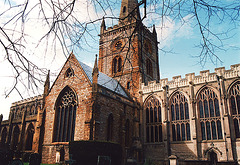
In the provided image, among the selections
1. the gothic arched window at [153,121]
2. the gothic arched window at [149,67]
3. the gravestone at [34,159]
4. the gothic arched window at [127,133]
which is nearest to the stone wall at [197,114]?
the gothic arched window at [153,121]

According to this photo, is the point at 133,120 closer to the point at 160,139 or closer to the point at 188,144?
the point at 160,139

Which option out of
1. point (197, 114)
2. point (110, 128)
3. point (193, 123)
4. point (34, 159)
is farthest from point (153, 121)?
point (34, 159)

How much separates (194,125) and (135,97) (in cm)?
743

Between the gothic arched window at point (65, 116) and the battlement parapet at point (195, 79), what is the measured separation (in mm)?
9191

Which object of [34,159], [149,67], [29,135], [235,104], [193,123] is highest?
[149,67]

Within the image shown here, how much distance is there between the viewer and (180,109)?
71.4 feet

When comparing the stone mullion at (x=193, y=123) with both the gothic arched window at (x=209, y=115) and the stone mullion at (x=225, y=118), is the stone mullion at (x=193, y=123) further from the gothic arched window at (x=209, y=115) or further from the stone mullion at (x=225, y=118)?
the stone mullion at (x=225, y=118)

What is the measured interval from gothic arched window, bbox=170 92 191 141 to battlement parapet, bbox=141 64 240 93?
4.39 ft

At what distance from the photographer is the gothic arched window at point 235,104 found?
18.6m

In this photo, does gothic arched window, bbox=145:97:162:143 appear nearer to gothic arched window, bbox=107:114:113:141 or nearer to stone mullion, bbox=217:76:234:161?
gothic arched window, bbox=107:114:113:141

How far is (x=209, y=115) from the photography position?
1988 centimetres

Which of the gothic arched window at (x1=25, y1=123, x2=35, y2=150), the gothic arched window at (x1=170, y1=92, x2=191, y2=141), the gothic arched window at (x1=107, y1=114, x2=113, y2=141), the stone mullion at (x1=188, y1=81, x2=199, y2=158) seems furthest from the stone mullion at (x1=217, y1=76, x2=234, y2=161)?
the gothic arched window at (x1=25, y1=123, x2=35, y2=150)

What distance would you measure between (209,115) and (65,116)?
14.0 m

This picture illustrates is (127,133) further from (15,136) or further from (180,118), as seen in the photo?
(15,136)
